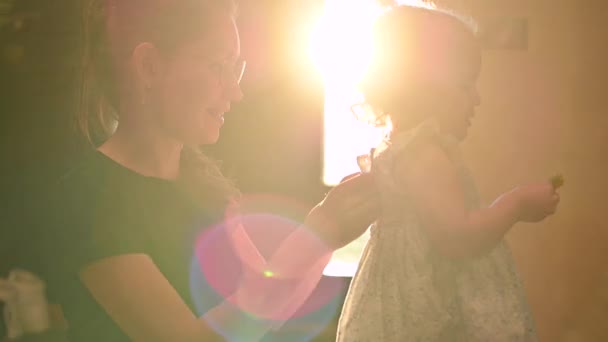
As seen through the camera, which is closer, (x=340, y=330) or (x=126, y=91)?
(x=126, y=91)

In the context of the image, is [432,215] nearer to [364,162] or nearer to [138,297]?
[364,162]

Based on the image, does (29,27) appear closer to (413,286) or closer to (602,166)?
(413,286)

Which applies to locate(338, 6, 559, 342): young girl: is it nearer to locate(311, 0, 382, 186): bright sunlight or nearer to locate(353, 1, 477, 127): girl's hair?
locate(353, 1, 477, 127): girl's hair

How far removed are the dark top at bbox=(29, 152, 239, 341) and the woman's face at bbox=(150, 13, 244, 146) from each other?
0.07m

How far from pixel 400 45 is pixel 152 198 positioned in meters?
0.56

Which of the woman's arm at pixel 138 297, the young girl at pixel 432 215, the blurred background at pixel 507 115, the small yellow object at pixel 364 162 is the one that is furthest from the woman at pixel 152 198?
the blurred background at pixel 507 115

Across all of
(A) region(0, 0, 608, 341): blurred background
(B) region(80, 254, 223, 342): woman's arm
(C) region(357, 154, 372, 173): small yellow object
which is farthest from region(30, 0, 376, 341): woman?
(A) region(0, 0, 608, 341): blurred background

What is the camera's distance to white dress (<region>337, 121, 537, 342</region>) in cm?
102

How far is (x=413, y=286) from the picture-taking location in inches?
41.1

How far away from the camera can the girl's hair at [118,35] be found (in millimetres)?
761

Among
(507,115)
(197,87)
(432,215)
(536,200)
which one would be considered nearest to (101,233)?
(197,87)

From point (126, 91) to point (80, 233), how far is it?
19 centimetres

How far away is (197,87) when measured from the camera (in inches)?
30.9

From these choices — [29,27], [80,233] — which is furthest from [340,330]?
[29,27]
